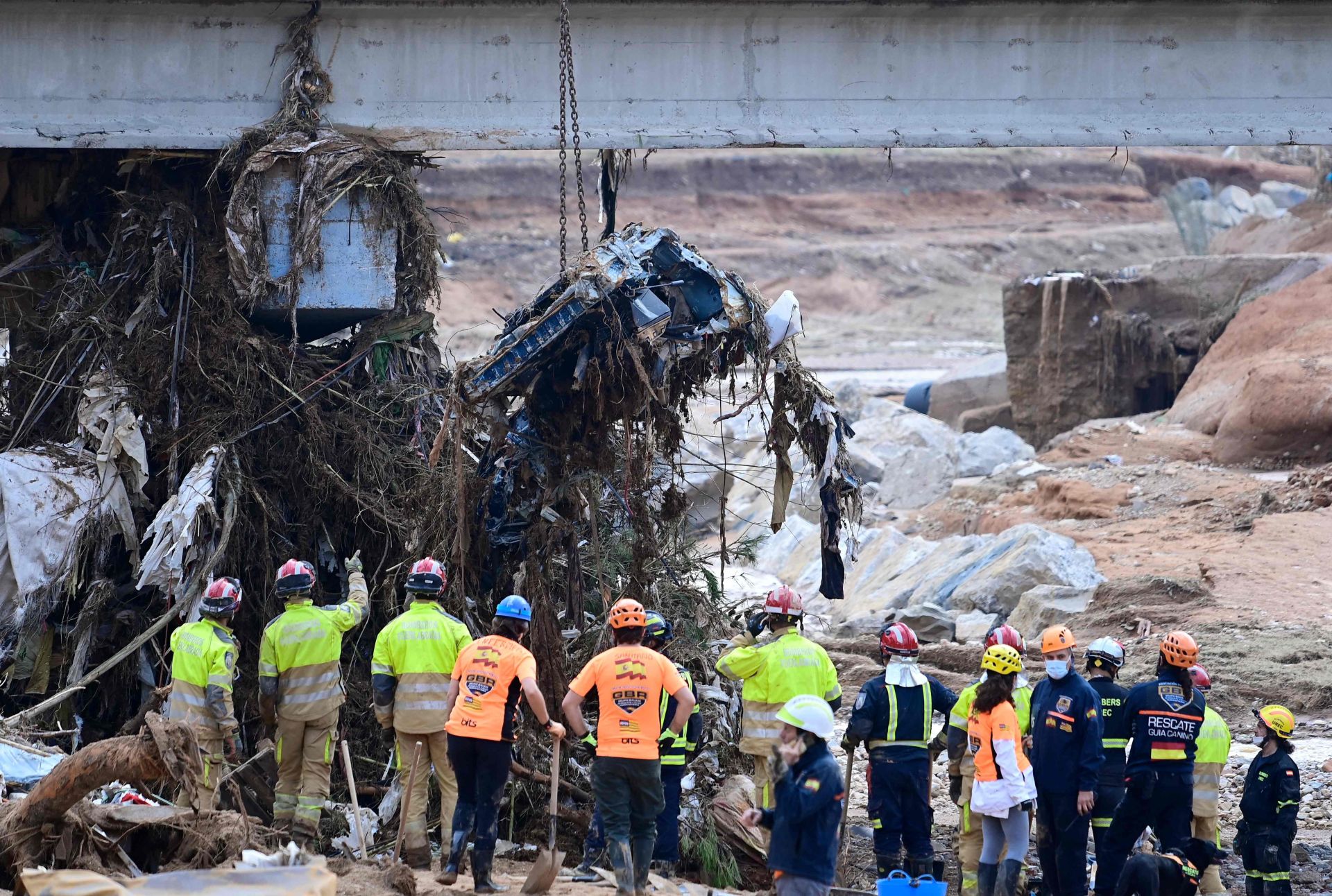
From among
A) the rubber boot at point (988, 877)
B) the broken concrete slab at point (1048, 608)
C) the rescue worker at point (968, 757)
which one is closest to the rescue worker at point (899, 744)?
the rescue worker at point (968, 757)

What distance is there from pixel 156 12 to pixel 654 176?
135 feet

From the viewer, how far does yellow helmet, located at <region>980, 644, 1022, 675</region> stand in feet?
26.4

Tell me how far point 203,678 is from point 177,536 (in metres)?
1.94

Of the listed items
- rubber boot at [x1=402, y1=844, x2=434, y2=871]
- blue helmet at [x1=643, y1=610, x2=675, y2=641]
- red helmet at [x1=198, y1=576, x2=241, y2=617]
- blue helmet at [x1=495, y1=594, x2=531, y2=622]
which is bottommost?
rubber boot at [x1=402, y1=844, x2=434, y2=871]

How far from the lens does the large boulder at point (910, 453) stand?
2258 cm

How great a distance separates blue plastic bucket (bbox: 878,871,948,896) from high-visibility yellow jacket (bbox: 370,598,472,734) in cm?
264

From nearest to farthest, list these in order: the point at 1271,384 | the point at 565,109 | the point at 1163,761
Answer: the point at 1163,761, the point at 565,109, the point at 1271,384

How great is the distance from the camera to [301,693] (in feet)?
28.7

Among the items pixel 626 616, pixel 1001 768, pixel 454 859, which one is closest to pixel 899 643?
pixel 1001 768

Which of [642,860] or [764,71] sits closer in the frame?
[642,860]

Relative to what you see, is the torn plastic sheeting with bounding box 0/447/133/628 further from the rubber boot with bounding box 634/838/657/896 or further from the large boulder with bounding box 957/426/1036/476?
the large boulder with bounding box 957/426/1036/476

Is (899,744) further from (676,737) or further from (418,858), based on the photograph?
(418,858)

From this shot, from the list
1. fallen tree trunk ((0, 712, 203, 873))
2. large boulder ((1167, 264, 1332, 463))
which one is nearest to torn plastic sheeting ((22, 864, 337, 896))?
fallen tree trunk ((0, 712, 203, 873))

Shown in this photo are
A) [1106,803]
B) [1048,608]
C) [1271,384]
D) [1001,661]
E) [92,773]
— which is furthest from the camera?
[1271,384]
